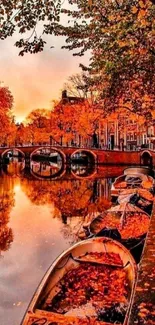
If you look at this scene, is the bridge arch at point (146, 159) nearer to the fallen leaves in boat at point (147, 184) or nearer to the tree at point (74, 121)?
the tree at point (74, 121)

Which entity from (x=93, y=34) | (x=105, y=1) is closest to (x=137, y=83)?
(x=93, y=34)

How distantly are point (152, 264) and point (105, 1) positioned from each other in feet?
22.7

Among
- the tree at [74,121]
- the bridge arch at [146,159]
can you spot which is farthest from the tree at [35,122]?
the bridge arch at [146,159]

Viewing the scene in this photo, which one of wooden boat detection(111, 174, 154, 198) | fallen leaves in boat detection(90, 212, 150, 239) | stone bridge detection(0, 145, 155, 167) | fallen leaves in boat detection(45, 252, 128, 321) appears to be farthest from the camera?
stone bridge detection(0, 145, 155, 167)

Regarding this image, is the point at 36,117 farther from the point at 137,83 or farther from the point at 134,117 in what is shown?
the point at 137,83

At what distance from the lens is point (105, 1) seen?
9.00m

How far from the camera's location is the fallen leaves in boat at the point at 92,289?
5.66 meters

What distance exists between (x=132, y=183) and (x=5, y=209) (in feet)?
25.3

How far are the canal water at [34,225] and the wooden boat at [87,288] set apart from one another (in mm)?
1513

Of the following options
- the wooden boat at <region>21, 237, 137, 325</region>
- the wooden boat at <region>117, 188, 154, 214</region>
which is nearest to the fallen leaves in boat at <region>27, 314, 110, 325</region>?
the wooden boat at <region>21, 237, 137, 325</region>

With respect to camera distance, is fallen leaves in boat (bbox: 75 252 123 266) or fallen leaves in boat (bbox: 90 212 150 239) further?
fallen leaves in boat (bbox: 90 212 150 239)

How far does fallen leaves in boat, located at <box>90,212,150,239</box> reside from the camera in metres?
10.1

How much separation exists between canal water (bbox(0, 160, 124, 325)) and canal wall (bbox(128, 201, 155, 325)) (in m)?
3.26

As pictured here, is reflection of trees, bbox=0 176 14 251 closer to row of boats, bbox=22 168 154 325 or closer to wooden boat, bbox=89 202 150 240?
wooden boat, bbox=89 202 150 240
